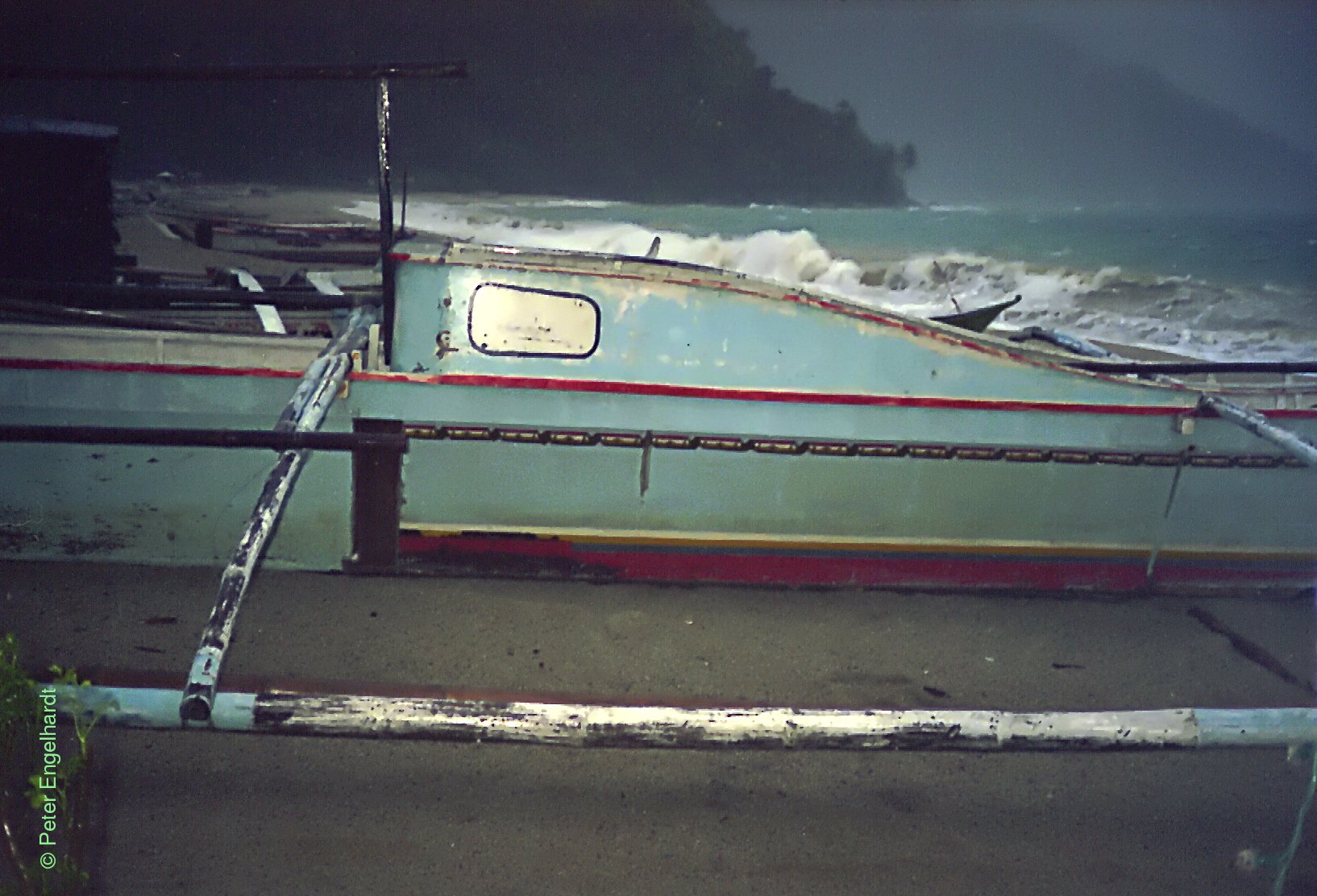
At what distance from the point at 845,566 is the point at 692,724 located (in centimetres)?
257

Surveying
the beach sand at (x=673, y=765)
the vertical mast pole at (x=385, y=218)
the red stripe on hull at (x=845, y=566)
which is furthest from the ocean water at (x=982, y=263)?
the vertical mast pole at (x=385, y=218)

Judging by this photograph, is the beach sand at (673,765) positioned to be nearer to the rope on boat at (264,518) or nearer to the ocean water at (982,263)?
the rope on boat at (264,518)

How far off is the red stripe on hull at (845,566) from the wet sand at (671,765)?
0.33 ft

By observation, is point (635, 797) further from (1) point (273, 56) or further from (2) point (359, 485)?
(1) point (273, 56)

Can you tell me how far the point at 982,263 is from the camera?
88.4ft

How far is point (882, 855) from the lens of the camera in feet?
8.38

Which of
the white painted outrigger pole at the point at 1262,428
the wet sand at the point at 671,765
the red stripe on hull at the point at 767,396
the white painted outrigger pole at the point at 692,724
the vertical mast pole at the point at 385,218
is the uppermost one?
the vertical mast pole at the point at 385,218

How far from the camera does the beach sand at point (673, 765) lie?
2.45m

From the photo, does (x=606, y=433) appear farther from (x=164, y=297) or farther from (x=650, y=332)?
(x=164, y=297)

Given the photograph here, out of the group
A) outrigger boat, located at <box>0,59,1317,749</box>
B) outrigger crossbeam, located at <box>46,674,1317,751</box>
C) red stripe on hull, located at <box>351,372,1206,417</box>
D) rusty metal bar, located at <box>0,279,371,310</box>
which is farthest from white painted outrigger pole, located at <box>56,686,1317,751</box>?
rusty metal bar, located at <box>0,279,371,310</box>

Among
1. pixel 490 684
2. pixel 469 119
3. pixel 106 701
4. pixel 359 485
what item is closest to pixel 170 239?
pixel 469 119

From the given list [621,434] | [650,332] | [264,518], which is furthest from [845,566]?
[264,518]

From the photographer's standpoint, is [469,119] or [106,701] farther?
[469,119]

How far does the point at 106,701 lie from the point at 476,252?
248 centimetres
